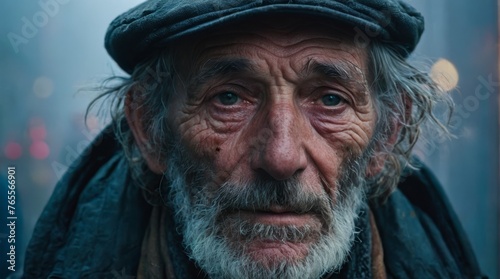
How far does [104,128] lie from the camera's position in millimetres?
2113

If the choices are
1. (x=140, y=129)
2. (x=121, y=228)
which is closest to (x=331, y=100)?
(x=140, y=129)

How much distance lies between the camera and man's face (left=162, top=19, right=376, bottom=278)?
4.88ft

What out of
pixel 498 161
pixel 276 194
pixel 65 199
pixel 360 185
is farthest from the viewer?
pixel 498 161

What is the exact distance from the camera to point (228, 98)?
159cm

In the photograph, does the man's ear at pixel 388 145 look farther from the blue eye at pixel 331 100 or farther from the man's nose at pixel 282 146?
the man's nose at pixel 282 146

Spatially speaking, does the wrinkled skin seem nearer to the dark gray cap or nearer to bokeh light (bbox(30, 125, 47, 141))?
the dark gray cap

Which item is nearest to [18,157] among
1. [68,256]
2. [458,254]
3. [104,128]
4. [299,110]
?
[104,128]

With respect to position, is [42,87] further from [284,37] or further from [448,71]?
[448,71]

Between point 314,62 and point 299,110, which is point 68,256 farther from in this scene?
point 314,62

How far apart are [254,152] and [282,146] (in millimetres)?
105

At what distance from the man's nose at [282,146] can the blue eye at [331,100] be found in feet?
0.45

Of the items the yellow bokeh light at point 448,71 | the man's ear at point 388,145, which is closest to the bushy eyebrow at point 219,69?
the man's ear at point 388,145

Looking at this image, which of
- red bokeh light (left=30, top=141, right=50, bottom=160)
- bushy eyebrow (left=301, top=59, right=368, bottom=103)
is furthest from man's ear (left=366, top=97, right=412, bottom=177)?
red bokeh light (left=30, top=141, right=50, bottom=160)

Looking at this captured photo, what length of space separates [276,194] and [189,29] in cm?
54
